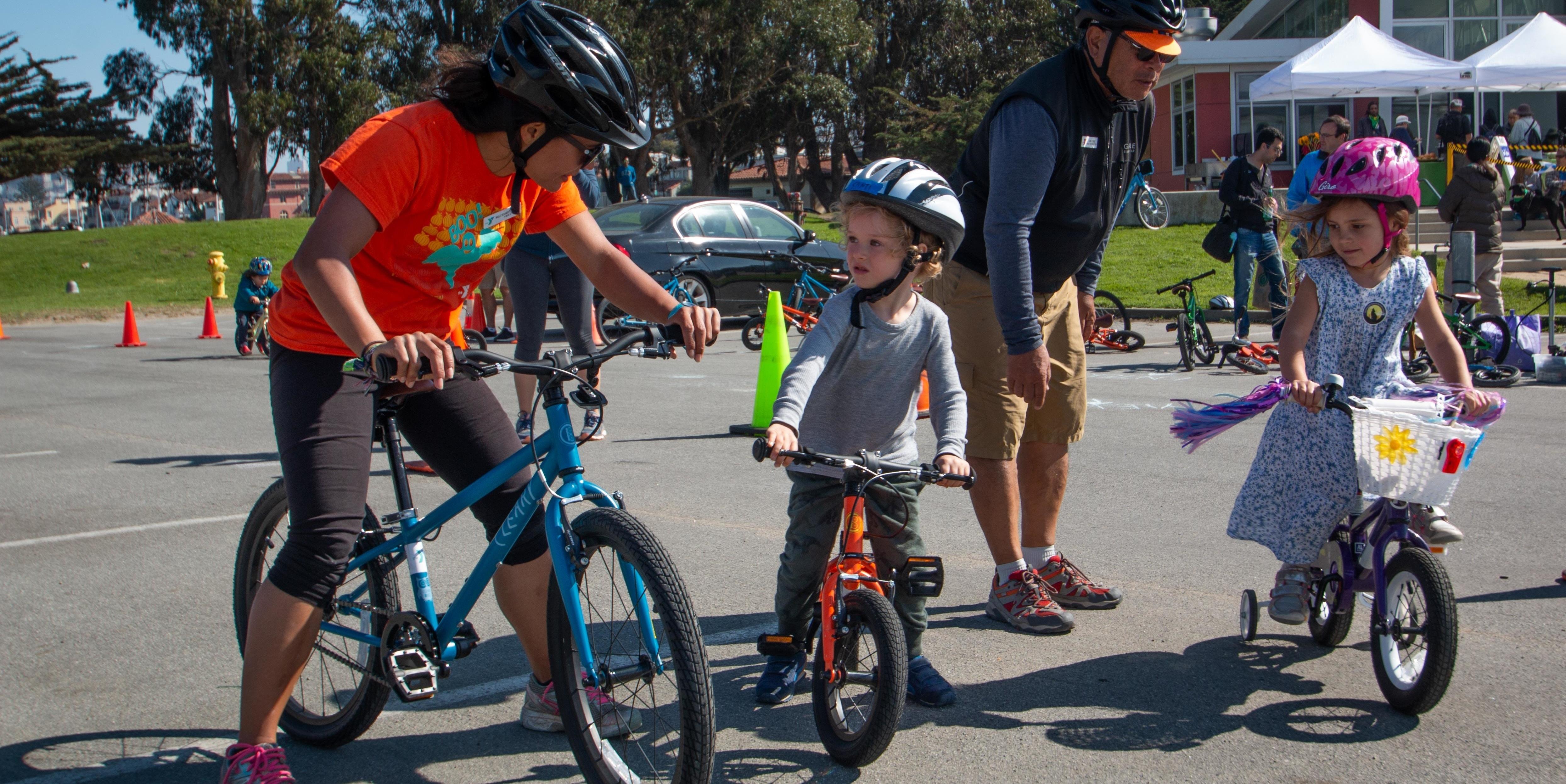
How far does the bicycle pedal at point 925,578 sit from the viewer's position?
3205 millimetres

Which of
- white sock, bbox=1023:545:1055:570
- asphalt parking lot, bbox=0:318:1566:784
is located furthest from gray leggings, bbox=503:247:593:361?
white sock, bbox=1023:545:1055:570

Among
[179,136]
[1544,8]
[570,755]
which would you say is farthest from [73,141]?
[570,755]

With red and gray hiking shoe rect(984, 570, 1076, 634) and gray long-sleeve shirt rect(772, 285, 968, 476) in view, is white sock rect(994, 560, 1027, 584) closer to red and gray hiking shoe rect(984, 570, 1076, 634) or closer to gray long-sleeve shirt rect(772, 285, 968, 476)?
red and gray hiking shoe rect(984, 570, 1076, 634)

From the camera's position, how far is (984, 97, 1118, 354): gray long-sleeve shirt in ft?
12.8

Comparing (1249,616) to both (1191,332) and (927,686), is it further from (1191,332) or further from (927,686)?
(1191,332)

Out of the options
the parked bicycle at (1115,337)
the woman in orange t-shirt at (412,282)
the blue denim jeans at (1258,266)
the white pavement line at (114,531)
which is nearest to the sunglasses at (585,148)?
the woman in orange t-shirt at (412,282)

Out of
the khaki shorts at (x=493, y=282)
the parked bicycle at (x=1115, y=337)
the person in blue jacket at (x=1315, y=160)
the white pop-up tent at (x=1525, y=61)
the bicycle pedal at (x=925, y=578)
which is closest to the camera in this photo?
the bicycle pedal at (x=925, y=578)

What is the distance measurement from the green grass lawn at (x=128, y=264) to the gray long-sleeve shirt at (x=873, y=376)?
2238 centimetres

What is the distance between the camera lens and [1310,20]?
36.8m

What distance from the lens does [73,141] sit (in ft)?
154

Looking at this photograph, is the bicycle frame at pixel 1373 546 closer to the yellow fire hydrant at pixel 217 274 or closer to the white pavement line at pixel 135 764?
the white pavement line at pixel 135 764

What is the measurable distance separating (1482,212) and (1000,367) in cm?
1038

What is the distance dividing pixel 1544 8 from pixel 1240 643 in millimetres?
36920

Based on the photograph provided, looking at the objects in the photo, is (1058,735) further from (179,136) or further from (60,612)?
(179,136)
